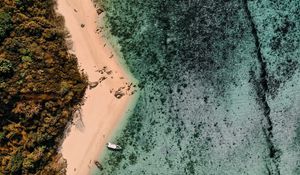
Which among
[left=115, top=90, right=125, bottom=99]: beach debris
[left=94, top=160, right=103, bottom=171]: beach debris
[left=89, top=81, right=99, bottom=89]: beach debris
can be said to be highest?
[left=89, top=81, right=99, bottom=89]: beach debris

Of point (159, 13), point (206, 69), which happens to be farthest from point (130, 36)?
point (206, 69)

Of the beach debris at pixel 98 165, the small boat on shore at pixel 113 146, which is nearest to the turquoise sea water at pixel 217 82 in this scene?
the small boat on shore at pixel 113 146

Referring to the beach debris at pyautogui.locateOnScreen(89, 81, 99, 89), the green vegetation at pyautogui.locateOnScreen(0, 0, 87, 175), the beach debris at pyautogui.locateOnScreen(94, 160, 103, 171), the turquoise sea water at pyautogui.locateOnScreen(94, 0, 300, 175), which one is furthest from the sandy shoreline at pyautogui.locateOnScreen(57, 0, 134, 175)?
the turquoise sea water at pyautogui.locateOnScreen(94, 0, 300, 175)

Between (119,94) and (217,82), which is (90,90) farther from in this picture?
(217,82)

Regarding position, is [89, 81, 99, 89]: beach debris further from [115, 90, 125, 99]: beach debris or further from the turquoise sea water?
the turquoise sea water

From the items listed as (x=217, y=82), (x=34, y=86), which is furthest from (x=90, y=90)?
(x=217, y=82)

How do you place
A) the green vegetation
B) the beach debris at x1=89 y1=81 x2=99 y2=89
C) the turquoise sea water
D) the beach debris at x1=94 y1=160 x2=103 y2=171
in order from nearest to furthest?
the green vegetation < the turquoise sea water < the beach debris at x1=89 y1=81 x2=99 y2=89 < the beach debris at x1=94 y1=160 x2=103 y2=171

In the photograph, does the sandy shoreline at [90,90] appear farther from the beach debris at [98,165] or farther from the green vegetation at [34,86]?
the green vegetation at [34,86]
